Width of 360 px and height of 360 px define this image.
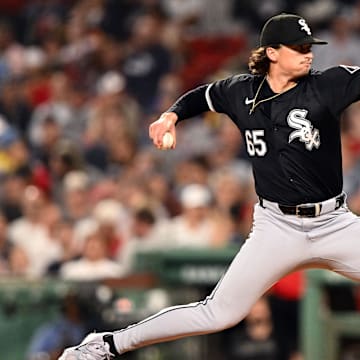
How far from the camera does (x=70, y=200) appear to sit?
366 inches

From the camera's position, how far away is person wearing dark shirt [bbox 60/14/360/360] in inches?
185

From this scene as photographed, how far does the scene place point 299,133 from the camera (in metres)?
4.70

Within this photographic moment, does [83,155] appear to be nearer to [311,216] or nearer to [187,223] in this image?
[187,223]

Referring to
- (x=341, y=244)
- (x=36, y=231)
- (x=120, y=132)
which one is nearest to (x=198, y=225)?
(x=36, y=231)

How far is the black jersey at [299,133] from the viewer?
15.3 ft

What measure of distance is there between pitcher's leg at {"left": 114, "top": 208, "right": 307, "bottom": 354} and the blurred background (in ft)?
7.84

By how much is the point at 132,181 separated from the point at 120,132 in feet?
3.18

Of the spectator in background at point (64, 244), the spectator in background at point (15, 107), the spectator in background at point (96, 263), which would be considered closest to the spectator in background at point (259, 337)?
the spectator in background at point (96, 263)

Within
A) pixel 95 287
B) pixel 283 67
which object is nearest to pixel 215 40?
pixel 95 287

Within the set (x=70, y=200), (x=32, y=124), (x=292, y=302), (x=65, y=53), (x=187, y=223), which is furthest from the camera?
(x=65, y=53)

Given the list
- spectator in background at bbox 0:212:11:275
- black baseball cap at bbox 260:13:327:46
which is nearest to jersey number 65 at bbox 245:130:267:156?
black baseball cap at bbox 260:13:327:46

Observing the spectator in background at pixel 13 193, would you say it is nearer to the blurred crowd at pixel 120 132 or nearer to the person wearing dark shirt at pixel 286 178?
the blurred crowd at pixel 120 132

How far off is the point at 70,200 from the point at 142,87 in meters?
2.23

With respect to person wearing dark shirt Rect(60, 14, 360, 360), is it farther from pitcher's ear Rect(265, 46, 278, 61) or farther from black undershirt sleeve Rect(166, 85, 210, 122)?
black undershirt sleeve Rect(166, 85, 210, 122)
